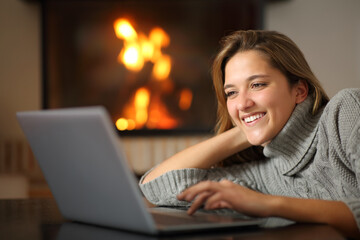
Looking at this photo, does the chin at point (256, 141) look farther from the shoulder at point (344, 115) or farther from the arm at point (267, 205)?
the arm at point (267, 205)

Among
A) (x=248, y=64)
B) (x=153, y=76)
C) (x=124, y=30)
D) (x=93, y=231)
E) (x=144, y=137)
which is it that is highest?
(x=124, y=30)

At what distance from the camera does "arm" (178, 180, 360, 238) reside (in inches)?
35.0

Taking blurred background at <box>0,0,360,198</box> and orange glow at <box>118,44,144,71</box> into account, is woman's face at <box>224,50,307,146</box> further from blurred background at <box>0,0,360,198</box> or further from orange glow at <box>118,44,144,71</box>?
orange glow at <box>118,44,144,71</box>

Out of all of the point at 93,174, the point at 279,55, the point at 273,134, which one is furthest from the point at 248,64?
the point at 93,174

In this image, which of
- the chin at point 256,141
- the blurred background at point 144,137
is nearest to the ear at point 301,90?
the chin at point 256,141

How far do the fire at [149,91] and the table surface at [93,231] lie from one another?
2550 mm

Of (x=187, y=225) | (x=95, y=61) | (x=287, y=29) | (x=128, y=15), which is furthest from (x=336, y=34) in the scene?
(x=187, y=225)

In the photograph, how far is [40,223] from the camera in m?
0.92

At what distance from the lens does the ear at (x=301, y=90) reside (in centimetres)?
137

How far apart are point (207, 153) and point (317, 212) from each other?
54 centimetres

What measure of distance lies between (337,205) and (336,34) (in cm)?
286

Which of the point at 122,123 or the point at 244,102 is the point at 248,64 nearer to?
the point at 244,102

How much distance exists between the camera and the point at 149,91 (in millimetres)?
3605

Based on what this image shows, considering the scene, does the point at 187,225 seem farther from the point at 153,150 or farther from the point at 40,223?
the point at 153,150
